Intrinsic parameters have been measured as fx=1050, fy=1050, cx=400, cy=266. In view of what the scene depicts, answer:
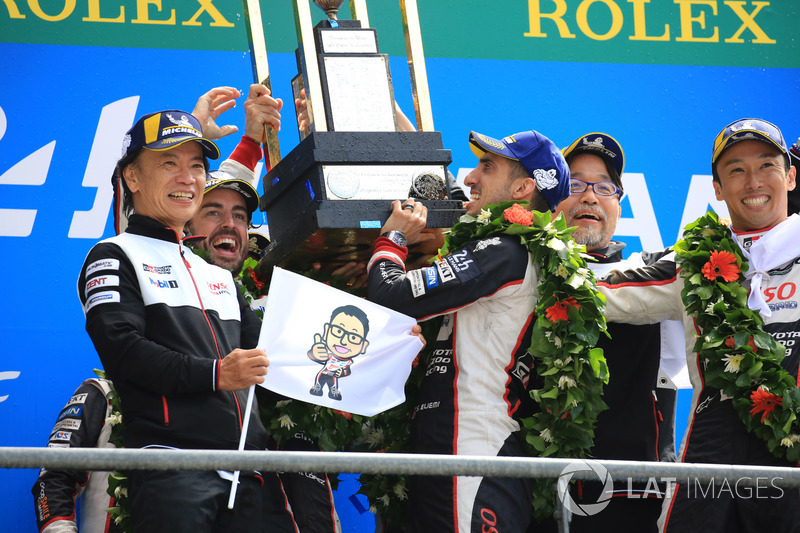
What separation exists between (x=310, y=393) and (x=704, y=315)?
1052 millimetres

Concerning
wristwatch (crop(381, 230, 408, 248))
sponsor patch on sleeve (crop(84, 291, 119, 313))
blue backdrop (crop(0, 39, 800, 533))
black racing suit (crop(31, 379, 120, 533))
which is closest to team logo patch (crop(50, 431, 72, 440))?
black racing suit (crop(31, 379, 120, 533))

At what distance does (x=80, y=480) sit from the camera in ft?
10.7

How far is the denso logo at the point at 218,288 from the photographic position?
8.66ft

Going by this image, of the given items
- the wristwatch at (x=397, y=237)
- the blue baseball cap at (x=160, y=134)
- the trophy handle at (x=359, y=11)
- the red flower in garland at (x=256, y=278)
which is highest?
the trophy handle at (x=359, y=11)

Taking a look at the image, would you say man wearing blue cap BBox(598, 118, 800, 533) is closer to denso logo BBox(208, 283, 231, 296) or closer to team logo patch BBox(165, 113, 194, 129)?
denso logo BBox(208, 283, 231, 296)

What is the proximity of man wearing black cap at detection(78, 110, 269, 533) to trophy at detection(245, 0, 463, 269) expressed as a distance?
13.3 inches

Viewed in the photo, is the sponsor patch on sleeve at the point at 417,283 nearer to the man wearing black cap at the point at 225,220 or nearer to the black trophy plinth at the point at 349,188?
the black trophy plinth at the point at 349,188

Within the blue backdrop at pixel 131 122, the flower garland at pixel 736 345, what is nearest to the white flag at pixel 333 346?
the flower garland at pixel 736 345

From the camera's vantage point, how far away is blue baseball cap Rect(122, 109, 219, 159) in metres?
2.65

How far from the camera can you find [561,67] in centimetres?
459

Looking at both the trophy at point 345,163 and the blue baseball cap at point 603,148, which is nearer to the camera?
the trophy at point 345,163

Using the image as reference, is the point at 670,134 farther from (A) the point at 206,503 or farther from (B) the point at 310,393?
(A) the point at 206,503

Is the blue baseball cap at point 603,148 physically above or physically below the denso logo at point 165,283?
above

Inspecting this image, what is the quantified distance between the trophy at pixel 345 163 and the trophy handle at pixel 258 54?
0.17 meters
